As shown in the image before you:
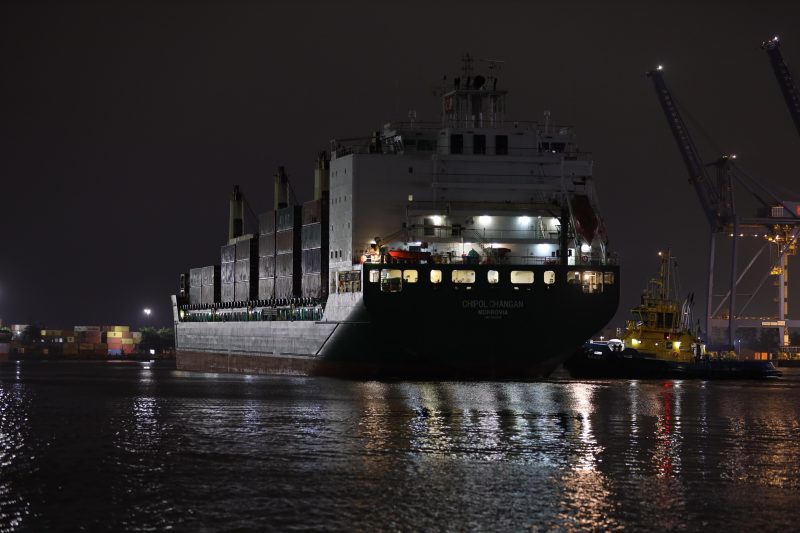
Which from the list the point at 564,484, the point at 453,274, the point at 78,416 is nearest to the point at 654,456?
the point at 564,484

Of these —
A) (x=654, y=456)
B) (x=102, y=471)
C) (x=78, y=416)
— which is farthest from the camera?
(x=78, y=416)

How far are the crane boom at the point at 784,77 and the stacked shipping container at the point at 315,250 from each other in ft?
189

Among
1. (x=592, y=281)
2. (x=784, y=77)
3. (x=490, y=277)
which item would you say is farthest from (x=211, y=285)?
(x=784, y=77)

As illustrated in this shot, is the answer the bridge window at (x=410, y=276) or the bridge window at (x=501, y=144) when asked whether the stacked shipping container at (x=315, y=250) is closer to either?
the bridge window at (x=410, y=276)

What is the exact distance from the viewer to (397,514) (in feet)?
72.4

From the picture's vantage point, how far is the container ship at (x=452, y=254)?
183ft

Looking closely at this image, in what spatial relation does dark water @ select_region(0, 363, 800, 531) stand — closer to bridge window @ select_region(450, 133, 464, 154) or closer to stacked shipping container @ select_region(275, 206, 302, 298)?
bridge window @ select_region(450, 133, 464, 154)

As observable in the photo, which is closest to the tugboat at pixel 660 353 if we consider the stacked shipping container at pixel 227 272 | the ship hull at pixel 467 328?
the ship hull at pixel 467 328

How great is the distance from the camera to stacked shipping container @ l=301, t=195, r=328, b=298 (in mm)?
64938

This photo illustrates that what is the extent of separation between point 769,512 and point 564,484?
4369 mm

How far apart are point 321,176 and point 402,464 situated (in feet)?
136

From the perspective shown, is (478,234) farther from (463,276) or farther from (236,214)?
(236,214)

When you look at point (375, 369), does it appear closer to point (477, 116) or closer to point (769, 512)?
point (477, 116)

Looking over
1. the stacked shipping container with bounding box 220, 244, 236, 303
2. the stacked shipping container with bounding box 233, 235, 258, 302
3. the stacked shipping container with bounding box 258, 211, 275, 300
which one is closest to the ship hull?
the stacked shipping container with bounding box 258, 211, 275, 300
